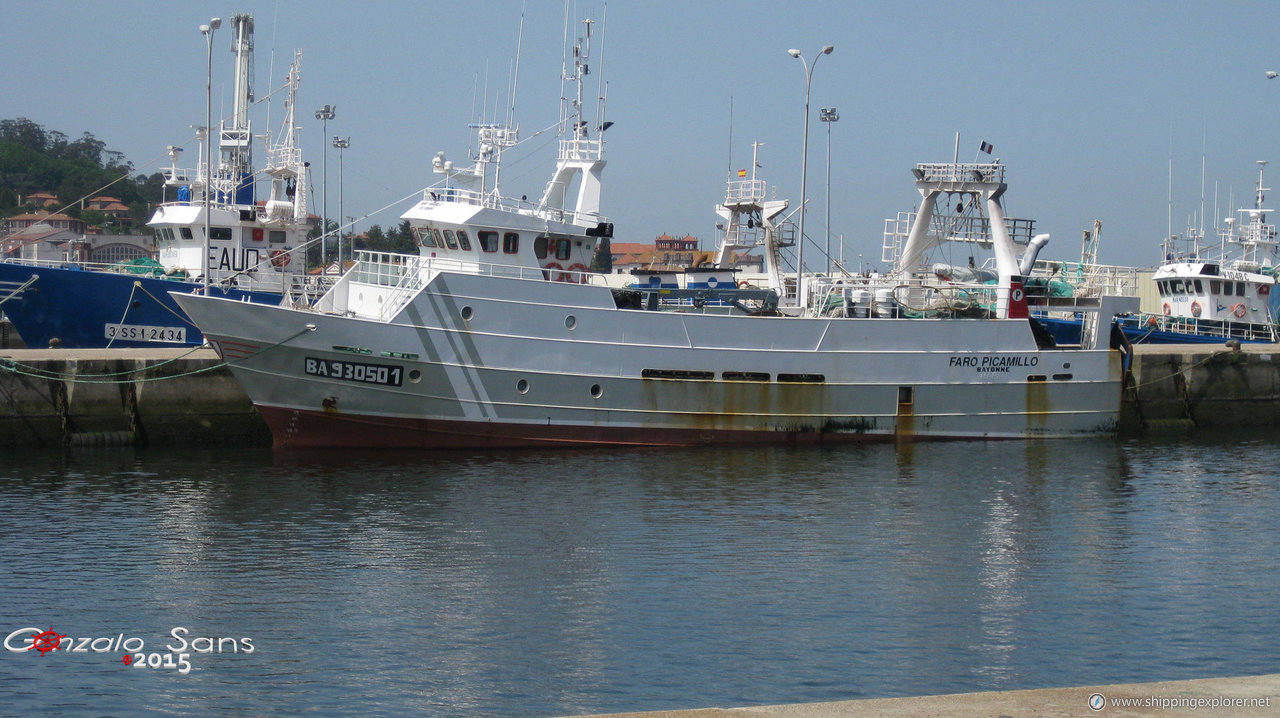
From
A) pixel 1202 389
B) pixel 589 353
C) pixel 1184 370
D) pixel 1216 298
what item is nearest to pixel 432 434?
pixel 589 353

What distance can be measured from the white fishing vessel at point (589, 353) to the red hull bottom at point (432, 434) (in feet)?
0.12

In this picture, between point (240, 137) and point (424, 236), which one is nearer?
point (424, 236)

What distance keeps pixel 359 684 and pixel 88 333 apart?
72.4 feet

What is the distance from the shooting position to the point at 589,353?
920 inches

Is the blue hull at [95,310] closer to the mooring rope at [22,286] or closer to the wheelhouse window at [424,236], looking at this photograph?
the mooring rope at [22,286]

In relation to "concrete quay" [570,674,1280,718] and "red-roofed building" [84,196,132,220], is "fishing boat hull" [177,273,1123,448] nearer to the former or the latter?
"concrete quay" [570,674,1280,718]

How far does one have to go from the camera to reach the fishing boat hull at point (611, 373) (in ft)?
73.2

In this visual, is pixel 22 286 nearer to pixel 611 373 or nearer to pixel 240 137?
pixel 240 137

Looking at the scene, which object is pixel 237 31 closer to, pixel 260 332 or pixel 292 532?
A: pixel 260 332

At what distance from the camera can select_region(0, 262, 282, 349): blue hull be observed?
28766 millimetres

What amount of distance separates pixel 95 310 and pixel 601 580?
2028cm

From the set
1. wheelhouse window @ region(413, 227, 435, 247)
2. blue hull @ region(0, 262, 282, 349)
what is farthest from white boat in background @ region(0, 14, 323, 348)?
wheelhouse window @ region(413, 227, 435, 247)

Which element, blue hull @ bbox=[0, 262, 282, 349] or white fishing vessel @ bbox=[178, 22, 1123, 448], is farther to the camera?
blue hull @ bbox=[0, 262, 282, 349]

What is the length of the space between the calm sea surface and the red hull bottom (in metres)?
0.61
